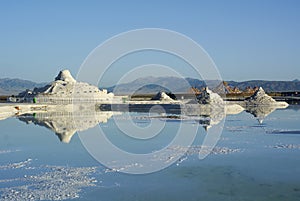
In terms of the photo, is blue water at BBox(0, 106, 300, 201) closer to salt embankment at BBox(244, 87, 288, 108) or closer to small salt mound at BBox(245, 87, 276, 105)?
salt embankment at BBox(244, 87, 288, 108)

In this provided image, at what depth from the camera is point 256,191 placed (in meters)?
6.37

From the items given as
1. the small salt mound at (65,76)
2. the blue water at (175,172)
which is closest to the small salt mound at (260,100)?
the small salt mound at (65,76)

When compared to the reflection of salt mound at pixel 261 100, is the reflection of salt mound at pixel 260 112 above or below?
below

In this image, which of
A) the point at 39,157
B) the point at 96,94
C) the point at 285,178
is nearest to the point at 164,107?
the point at 96,94

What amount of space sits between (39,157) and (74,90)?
37.1m

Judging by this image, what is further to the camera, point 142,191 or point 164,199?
point 142,191

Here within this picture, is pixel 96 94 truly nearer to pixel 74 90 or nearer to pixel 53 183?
pixel 74 90

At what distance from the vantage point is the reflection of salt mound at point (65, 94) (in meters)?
43.3

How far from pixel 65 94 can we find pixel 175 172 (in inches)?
1548

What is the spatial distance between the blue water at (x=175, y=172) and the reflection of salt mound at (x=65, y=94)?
3131 centimetres

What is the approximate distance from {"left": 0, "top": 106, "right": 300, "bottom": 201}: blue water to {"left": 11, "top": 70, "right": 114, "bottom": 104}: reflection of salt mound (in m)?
31.3

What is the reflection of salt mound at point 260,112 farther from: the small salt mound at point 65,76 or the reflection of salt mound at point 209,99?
the small salt mound at point 65,76

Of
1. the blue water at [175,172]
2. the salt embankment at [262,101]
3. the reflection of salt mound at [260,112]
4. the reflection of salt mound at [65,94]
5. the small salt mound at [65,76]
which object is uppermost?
the small salt mound at [65,76]

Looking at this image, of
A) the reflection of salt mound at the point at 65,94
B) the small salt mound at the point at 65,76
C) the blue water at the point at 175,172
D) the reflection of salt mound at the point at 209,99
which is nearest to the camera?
the blue water at the point at 175,172
